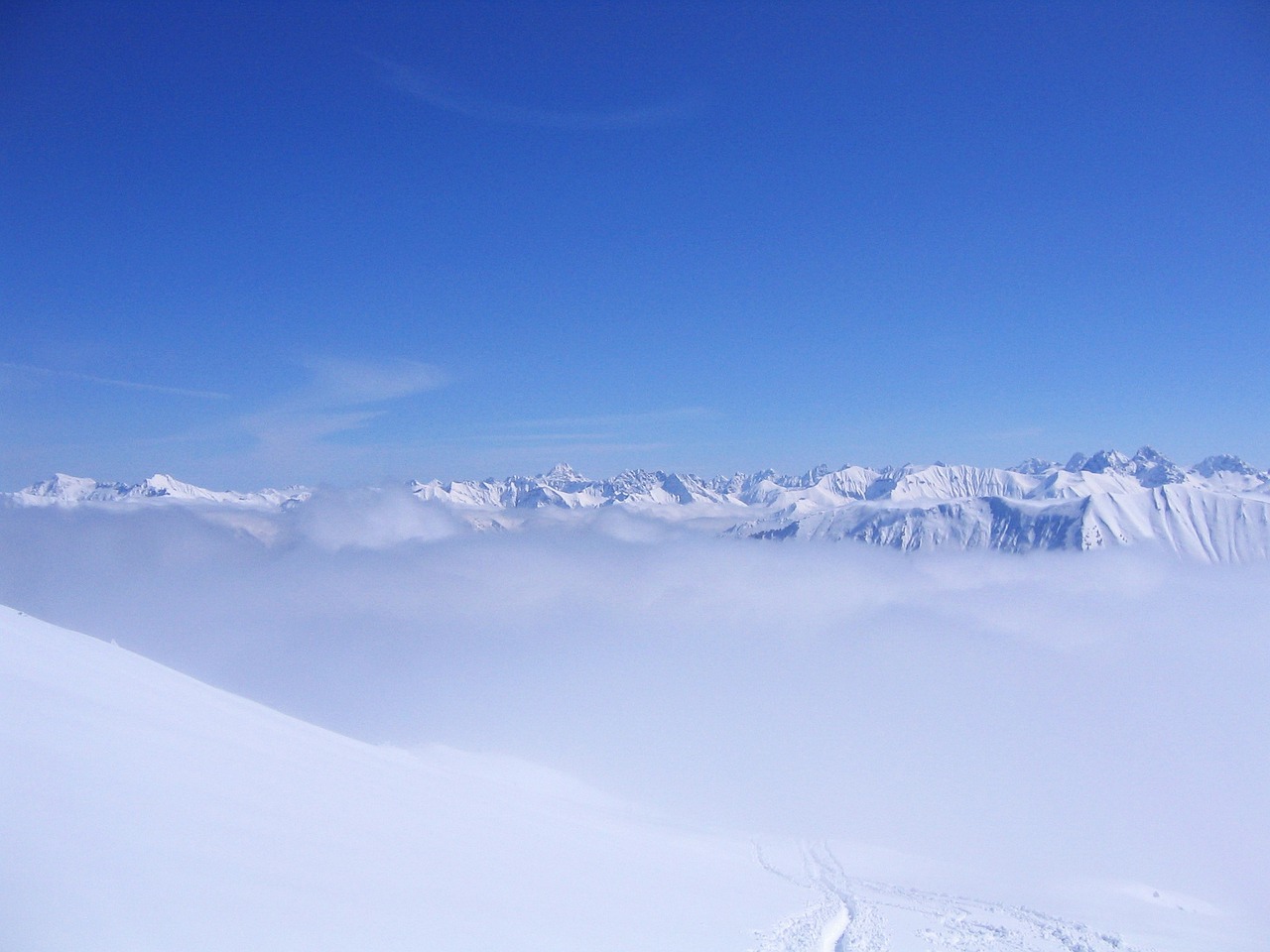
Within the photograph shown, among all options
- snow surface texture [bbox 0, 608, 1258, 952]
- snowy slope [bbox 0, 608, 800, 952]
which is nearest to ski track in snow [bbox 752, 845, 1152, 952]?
snow surface texture [bbox 0, 608, 1258, 952]

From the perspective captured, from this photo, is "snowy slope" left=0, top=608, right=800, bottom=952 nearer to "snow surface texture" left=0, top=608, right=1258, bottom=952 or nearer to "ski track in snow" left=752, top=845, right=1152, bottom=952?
"snow surface texture" left=0, top=608, right=1258, bottom=952

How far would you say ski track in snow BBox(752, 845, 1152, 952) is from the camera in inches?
674

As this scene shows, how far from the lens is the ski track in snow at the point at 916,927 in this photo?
56.2ft

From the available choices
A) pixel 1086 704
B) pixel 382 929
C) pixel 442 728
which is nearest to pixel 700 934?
pixel 382 929

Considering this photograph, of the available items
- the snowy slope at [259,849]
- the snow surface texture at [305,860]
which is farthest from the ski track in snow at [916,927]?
the snowy slope at [259,849]

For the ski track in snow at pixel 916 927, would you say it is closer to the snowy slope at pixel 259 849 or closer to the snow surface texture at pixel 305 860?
the snow surface texture at pixel 305 860

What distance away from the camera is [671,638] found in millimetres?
189875

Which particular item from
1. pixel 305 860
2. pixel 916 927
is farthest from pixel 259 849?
pixel 916 927

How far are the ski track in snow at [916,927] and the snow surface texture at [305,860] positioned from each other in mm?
105

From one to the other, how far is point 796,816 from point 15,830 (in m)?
54.0

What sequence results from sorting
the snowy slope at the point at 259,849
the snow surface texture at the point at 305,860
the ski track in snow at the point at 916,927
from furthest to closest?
the ski track in snow at the point at 916,927, the snow surface texture at the point at 305,860, the snowy slope at the point at 259,849

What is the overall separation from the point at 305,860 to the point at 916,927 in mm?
16612

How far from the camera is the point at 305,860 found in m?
12.2

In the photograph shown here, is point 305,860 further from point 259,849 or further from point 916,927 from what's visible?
point 916,927
